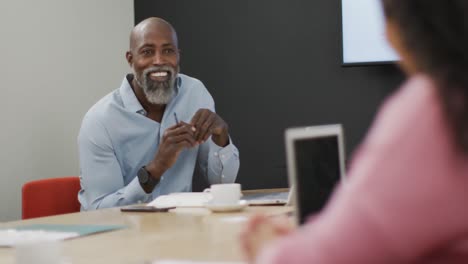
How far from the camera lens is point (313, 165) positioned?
5.17 feet

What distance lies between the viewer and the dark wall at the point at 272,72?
4203mm

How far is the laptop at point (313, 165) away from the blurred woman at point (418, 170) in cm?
61

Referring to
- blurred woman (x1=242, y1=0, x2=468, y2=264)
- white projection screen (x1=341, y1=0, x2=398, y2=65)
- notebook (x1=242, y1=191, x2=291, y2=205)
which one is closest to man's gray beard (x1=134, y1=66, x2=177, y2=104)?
notebook (x1=242, y1=191, x2=291, y2=205)

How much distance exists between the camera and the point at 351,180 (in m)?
0.74

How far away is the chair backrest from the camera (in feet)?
9.97

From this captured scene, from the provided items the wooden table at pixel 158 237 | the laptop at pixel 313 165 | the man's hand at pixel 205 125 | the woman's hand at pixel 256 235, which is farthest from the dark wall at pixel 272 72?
the woman's hand at pixel 256 235

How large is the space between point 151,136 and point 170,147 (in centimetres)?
38

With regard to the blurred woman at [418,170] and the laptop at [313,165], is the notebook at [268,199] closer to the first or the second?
the laptop at [313,165]

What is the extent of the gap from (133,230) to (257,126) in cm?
249

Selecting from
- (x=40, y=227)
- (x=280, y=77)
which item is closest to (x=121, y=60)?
(x=280, y=77)

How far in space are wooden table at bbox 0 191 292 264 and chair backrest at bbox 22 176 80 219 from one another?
53 centimetres

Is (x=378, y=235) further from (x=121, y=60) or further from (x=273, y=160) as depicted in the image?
(x=121, y=60)

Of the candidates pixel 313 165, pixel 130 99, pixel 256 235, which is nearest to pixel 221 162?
pixel 130 99

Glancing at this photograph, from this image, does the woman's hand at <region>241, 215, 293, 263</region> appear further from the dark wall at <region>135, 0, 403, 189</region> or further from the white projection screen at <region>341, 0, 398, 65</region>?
the dark wall at <region>135, 0, 403, 189</region>
